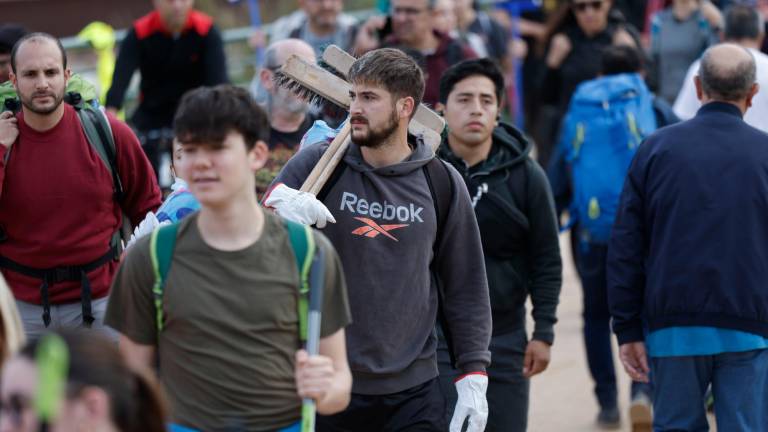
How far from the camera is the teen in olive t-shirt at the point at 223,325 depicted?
3977 mm

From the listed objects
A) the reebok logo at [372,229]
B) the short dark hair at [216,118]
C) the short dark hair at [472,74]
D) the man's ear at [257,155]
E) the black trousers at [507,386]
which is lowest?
the black trousers at [507,386]

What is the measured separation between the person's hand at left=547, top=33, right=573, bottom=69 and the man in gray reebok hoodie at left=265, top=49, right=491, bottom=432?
602 cm

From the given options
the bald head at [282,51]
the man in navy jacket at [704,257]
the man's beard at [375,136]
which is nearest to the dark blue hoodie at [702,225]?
the man in navy jacket at [704,257]

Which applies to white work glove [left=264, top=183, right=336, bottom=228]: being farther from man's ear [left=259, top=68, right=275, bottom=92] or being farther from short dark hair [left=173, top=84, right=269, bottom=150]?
man's ear [left=259, top=68, right=275, bottom=92]

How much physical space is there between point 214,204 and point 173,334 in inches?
16.2

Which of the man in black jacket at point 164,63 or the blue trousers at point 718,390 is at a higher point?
the man in black jacket at point 164,63

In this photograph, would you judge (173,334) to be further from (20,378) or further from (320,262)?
(20,378)

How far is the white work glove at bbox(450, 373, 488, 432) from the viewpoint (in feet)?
17.1

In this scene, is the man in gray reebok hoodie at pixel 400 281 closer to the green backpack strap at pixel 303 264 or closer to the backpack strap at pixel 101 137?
the green backpack strap at pixel 303 264

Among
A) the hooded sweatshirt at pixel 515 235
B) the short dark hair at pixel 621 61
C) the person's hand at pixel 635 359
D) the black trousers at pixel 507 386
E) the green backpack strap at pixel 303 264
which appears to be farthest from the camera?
the short dark hair at pixel 621 61

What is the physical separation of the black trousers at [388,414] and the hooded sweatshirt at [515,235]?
134 cm

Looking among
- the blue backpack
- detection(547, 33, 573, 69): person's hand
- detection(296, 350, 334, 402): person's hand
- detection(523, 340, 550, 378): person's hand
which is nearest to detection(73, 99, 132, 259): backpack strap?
detection(523, 340, 550, 378): person's hand

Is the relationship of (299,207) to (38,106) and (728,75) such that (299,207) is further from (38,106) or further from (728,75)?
(728,75)

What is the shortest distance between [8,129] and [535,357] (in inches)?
105
